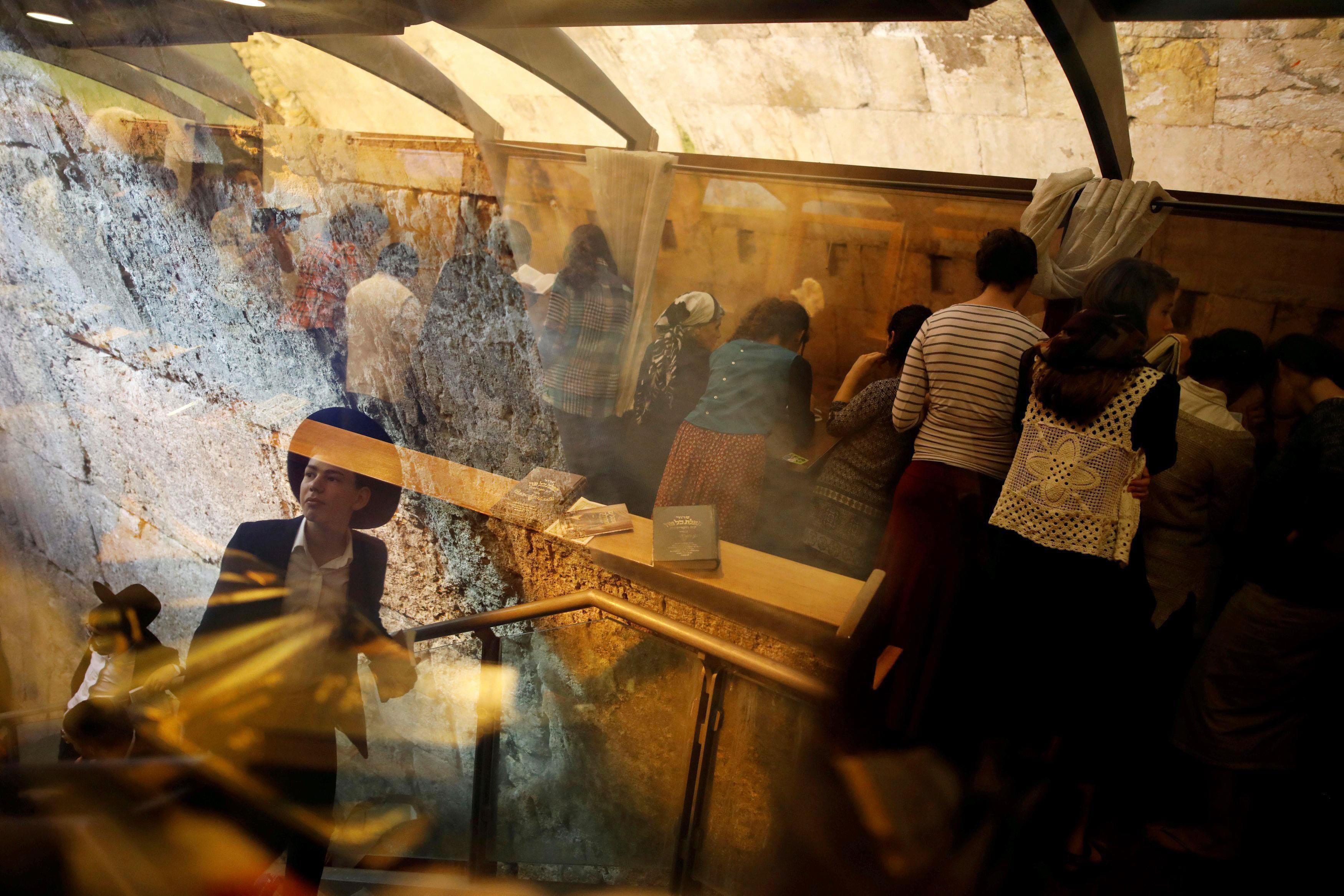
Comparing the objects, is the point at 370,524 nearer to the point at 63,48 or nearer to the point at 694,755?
the point at 694,755

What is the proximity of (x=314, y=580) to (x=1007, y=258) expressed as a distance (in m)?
1.77

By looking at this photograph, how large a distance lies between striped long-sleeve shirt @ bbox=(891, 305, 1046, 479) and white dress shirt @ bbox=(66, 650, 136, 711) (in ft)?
7.89

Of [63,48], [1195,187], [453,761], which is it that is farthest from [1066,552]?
[63,48]

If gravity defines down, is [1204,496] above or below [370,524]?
above

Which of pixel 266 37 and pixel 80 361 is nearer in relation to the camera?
pixel 266 37

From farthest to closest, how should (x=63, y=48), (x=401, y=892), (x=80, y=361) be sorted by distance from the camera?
1. (x=80, y=361)
2. (x=63, y=48)
3. (x=401, y=892)

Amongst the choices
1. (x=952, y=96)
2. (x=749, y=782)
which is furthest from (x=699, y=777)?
(x=952, y=96)

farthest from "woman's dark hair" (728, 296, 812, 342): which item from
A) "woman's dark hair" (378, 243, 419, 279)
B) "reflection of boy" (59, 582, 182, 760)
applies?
"reflection of boy" (59, 582, 182, 760)

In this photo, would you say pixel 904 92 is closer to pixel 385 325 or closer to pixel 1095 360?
pixel 1095 360

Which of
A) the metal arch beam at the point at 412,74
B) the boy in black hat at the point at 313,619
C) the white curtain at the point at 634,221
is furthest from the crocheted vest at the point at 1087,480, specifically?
the boy in black hat at the point at 313,619

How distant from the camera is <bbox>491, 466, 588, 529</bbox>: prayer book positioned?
1.57 meters

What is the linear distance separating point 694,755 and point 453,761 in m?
0.76

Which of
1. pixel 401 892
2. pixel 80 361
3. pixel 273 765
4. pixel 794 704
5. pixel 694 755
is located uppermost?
pixel 80 361

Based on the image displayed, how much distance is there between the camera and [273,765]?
1.81m
